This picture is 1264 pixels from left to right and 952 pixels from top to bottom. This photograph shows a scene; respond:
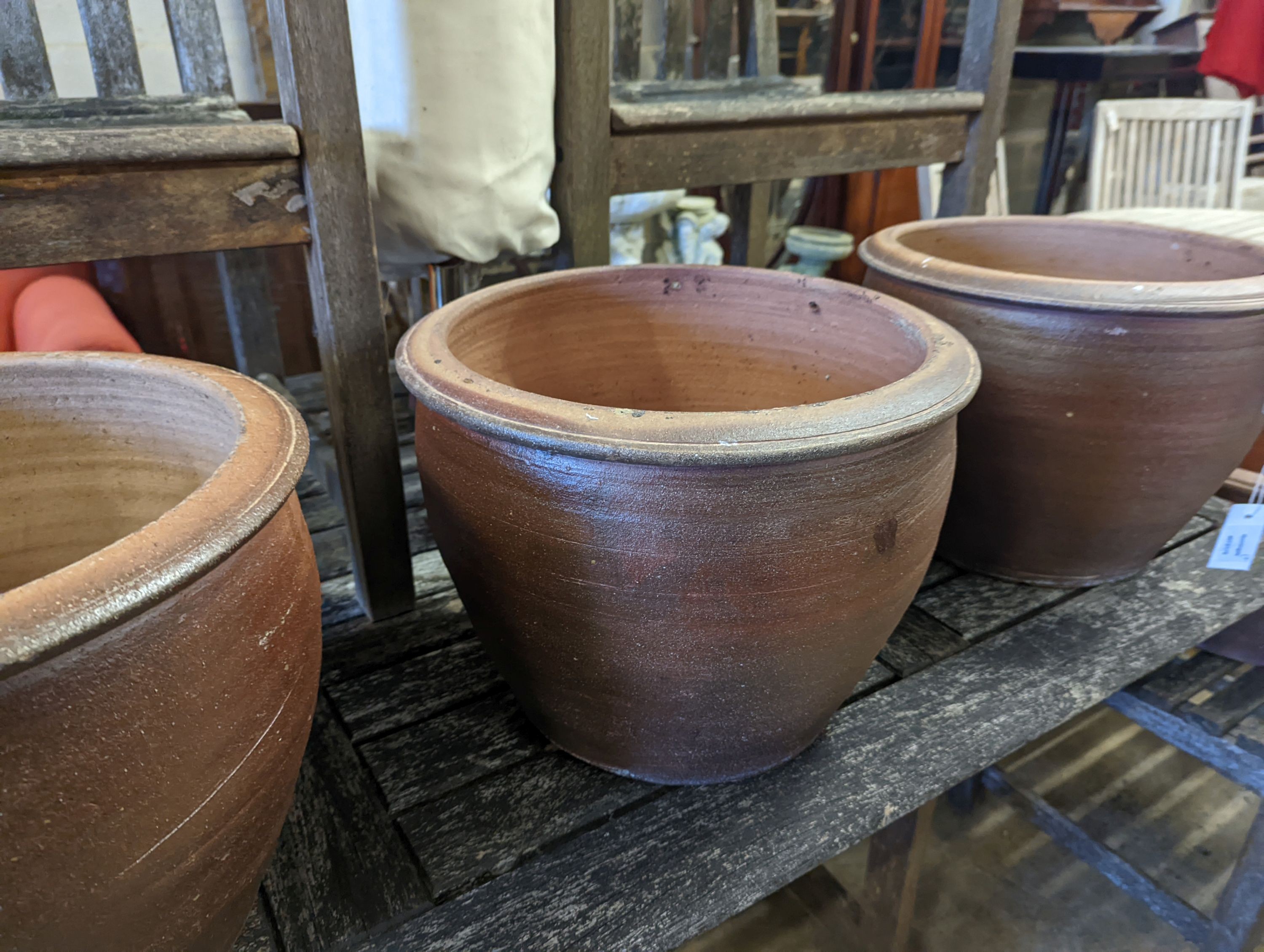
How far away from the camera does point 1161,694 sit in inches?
54.4

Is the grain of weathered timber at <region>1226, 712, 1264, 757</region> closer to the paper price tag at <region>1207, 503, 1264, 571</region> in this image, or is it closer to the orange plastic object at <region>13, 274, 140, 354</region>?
the paper price tag at <region>1207, 503, 1264, 571</region>

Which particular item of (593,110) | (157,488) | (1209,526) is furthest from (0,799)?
(1209,526)

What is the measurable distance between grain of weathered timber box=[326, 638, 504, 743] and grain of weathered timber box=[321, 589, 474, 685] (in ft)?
0.05

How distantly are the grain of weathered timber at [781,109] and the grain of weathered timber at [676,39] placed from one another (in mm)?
120

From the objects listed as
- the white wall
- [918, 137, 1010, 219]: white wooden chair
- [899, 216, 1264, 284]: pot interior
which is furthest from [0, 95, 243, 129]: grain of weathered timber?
[918, 137, 1010, 219]: white wooden chair

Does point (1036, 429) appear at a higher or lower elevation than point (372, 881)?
higher

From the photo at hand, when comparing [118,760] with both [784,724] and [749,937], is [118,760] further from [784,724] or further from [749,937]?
[749,937]

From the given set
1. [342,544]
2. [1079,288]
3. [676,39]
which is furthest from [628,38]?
[342,544]

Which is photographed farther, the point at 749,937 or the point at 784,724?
the point at 749,937

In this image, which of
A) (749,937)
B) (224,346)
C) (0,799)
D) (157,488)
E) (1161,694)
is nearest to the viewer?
(0,799)

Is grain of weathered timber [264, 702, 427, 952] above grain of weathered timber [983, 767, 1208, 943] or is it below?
above

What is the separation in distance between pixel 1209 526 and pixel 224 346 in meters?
2.55

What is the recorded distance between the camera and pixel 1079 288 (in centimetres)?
103

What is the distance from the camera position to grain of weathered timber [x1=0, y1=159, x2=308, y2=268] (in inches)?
32.7
